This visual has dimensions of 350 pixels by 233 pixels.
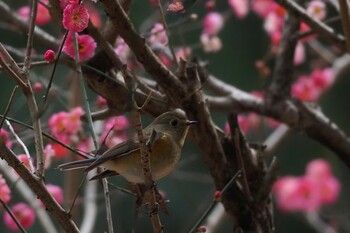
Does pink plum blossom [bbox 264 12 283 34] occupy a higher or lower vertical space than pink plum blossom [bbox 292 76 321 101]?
higher

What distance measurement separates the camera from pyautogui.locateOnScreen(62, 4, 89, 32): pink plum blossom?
2.00 metres

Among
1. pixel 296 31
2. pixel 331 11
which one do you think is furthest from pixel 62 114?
pixel 331 11

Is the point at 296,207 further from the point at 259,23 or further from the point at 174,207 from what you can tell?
the point at 259,23

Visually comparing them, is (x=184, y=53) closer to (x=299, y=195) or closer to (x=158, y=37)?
(x=158, y=37)

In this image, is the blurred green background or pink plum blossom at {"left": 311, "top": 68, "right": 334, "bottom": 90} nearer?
pink plum blossom at {"left": 311, "top": 68, "right": 334, "bottom": 90}

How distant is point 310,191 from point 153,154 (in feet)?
9.88

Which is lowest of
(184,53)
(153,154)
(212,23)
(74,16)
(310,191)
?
(310,191)

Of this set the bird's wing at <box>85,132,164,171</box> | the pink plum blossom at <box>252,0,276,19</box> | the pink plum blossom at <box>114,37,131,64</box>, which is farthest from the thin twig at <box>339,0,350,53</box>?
the pink plum blossom at <box>252,0,276,19</box>

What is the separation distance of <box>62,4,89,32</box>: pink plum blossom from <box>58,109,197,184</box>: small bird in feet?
1.32

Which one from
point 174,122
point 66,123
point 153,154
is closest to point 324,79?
point 66,123

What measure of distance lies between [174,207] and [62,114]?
2805 millimetres

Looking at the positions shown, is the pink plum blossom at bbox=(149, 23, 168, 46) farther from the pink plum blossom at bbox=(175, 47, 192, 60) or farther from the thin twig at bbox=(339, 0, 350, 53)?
the thin twig at bbox=(339, 0, 350, 53)

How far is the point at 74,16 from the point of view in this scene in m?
2.00

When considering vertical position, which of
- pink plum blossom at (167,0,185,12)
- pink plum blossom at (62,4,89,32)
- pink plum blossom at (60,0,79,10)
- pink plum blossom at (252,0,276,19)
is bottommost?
pink plum blossom at (252,0,276,19)
